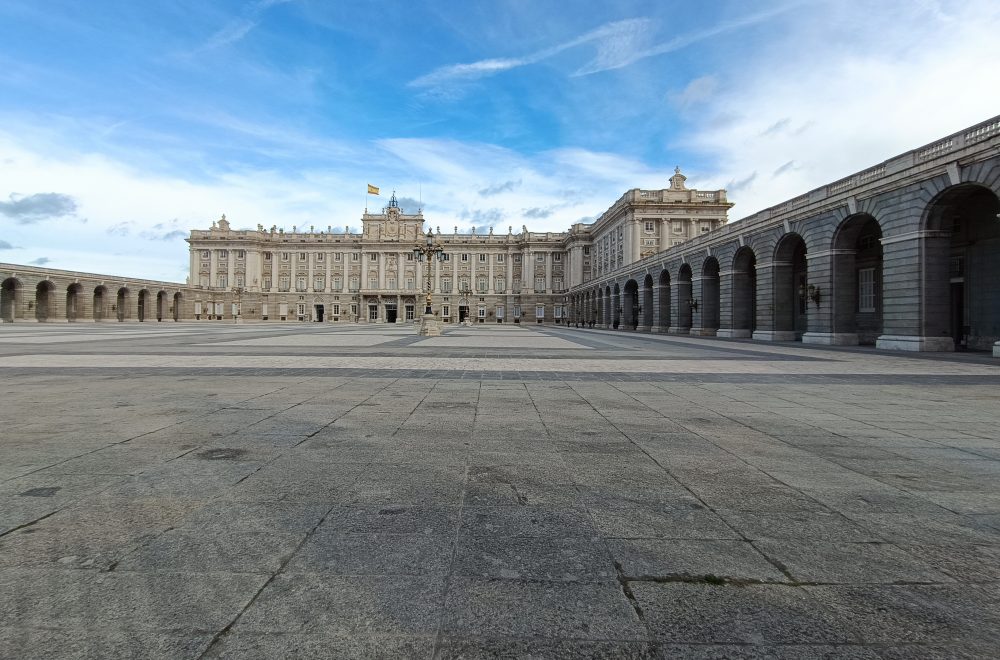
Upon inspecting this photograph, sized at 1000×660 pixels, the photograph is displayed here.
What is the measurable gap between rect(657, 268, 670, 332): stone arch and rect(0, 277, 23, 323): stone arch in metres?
62.2

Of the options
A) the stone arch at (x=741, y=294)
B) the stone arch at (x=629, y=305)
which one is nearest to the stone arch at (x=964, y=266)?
the stone arch at (x=741, y=294)

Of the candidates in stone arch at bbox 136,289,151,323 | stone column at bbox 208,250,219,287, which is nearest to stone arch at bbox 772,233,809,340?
stone arch at bbox 136,289,151,323

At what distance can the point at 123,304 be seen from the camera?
58.8m

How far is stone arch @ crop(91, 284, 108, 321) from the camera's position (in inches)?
2210

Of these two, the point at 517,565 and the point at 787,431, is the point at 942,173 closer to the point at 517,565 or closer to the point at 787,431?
the point at 787,431

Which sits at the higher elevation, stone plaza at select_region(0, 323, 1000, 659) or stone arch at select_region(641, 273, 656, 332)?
stone arch at select_region(641, 273, 656, 332)

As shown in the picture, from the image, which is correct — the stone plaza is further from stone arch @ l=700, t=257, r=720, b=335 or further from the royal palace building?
the royal palace building

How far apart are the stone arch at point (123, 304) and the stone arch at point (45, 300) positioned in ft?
23.4

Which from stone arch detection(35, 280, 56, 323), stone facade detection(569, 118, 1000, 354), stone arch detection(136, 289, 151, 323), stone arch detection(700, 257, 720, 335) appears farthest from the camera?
stone arch detection(136, 289, 151, 323)

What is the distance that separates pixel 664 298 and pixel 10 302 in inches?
2527

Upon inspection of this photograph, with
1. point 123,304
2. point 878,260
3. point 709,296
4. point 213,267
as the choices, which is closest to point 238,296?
point 213,267

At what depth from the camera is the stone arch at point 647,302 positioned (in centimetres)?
4416

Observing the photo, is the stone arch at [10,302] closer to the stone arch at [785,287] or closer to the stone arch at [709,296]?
the stone arch at [709,296]

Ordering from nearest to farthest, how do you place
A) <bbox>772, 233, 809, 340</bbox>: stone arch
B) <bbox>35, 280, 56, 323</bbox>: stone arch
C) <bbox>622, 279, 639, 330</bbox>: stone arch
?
<bbox>772, 233, 809, 340</bbox>: stone arch, <bbox>35, 280, 56, 323</bbox>: stone arch, <bbox>622, 279, 639, 330</bbox>: stone arch
